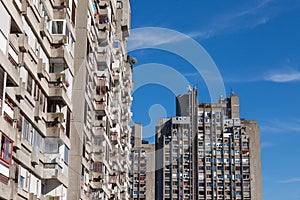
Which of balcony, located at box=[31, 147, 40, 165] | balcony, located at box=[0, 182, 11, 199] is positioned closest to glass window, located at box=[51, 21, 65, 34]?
balcony, located at box=[31, 147, 40, 165]

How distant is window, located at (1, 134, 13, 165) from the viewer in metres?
21.4

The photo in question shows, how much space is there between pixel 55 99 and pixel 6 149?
27.0 feet

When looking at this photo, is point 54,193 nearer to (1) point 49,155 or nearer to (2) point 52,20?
(1) point 49,155

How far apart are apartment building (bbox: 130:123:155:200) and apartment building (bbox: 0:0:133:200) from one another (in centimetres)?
7648

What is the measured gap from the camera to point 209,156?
378ft

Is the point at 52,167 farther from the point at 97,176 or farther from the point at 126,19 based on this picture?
the point at 126,19

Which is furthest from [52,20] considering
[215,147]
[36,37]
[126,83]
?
[215,147]

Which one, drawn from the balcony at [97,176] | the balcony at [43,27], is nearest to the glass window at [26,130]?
the balcony at [43,27]

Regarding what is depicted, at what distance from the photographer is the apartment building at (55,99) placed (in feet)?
74.2

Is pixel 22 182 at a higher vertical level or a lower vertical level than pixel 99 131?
lower

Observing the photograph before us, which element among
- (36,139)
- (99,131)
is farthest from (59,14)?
(99,131)

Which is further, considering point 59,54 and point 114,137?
point 114,137

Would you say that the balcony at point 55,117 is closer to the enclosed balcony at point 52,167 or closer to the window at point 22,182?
the enclosed balcony at point 52,167

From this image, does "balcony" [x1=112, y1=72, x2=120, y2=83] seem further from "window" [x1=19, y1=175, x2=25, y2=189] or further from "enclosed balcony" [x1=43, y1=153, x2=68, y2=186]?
"window" [x1=19, y1=175, x2=25, y2=189]
